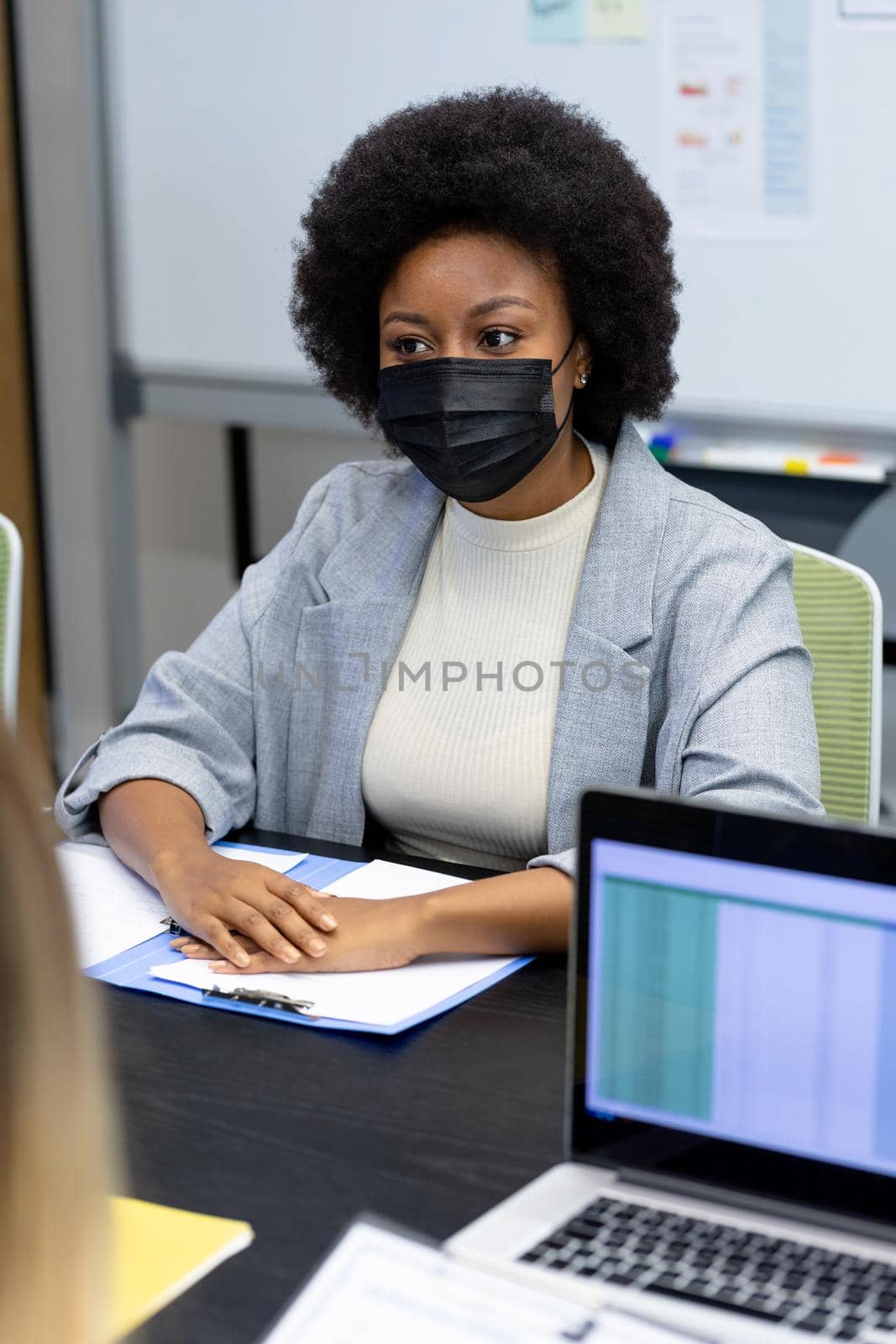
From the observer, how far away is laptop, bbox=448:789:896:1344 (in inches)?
30.1

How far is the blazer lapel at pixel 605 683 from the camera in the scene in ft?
4.78

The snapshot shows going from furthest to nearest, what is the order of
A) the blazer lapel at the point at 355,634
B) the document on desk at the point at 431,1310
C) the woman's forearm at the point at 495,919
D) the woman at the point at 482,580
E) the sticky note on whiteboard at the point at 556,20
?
the sticky note on whiteboard at the point at 556,20 → the blazer lapel at the point at 355,634 → the woman at the point at 482,580 → the woman's forearm at the point at 495,919 → the document on desk at the point at 431,1310

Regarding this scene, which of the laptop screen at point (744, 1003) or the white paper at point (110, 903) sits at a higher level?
the laptop screen at point (744, 1003)

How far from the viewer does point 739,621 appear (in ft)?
4.65

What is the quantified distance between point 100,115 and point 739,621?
2.22 m

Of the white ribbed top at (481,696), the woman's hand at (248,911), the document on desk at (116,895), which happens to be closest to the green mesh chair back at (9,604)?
the document on desk at (116,895)

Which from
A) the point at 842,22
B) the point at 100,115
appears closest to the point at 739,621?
the point at 842,22

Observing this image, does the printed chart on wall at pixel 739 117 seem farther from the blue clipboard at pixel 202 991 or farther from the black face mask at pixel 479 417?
the blue clipboard at pixel 202 991

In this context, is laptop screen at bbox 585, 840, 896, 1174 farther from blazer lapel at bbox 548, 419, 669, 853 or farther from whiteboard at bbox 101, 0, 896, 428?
whiteboard at bbox 101, 0, 896, 428

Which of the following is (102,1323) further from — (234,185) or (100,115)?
(100,115)

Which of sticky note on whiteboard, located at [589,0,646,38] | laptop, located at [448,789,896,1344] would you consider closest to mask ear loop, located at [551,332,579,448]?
laptop, located at [448,789,896,1344]

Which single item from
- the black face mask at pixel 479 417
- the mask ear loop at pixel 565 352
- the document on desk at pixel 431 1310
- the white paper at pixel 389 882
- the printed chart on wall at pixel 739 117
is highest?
the printed chart on wall at pixel 739 117

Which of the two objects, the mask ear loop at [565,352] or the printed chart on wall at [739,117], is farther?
the printed chart on wall at [739,117]

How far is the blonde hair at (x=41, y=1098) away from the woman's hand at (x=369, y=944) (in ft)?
2.49
